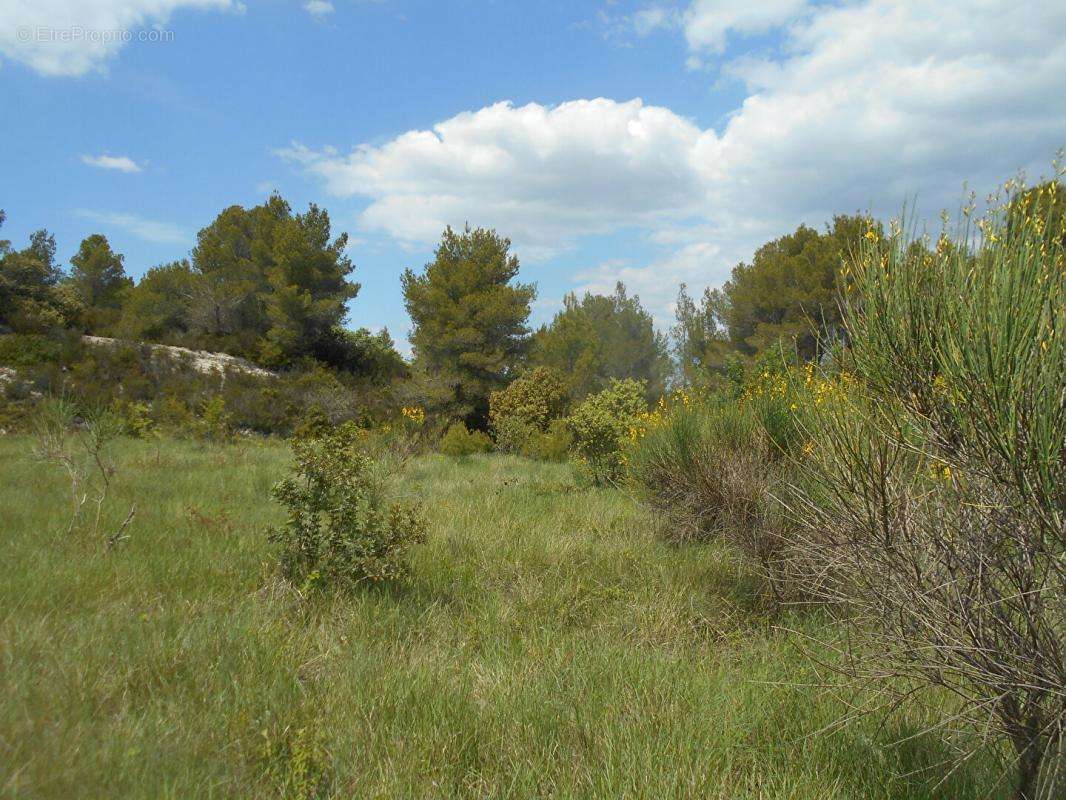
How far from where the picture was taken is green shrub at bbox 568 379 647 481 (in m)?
11.0

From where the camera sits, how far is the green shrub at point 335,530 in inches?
177

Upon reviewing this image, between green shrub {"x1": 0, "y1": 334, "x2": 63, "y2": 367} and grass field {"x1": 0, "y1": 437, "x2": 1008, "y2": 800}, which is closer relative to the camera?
grass field {"x1": 0, "y1": 437, "x2": 1008, "y2": 800}

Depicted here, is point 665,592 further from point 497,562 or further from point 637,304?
point 637,304

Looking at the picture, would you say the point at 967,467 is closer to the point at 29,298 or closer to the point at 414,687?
the point at 414,687

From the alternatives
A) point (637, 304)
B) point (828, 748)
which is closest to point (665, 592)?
point (828, 748)

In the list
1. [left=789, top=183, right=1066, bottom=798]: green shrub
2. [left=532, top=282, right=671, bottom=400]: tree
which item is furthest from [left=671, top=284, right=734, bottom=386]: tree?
[left=789, top=183, right=1066, bottom=798]: green shrub

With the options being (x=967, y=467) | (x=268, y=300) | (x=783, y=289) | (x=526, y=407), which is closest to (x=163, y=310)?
(x=268, y=300)

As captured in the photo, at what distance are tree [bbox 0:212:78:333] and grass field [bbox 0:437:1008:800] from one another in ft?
57.8

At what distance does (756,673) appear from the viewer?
3.54m

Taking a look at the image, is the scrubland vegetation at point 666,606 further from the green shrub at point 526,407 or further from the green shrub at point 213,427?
the green shrub at point 526,407

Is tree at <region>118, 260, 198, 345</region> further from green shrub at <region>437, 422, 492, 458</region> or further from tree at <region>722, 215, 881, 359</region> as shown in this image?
tree at <region>722, 215, 881, 359</region>

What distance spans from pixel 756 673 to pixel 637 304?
38355 mm

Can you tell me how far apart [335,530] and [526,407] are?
13.8 m

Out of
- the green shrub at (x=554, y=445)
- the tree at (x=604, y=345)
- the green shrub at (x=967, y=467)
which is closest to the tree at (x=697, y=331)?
the tree at (x=604, y=345)
